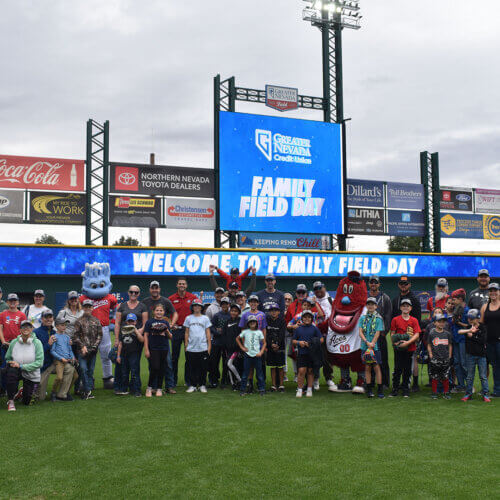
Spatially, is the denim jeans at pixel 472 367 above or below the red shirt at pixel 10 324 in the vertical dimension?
below

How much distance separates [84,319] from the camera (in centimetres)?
978

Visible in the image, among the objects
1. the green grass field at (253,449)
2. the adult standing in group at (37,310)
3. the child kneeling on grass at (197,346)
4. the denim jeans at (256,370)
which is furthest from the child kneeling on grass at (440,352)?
the adult standing in group at (37,310)

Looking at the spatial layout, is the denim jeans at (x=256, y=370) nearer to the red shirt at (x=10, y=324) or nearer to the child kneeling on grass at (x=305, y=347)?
the child kneeling on grass at (x=305, y=347)

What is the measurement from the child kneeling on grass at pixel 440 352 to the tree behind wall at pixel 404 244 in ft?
183

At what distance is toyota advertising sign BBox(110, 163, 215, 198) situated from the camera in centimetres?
2316

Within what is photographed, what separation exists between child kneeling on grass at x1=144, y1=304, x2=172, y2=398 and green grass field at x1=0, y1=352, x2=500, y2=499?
2.28 feet

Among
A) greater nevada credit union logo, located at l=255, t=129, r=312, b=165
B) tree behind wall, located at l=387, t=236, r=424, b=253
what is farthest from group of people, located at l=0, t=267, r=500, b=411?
tree behind wall, located at l=387, t=236, r=424, b=253

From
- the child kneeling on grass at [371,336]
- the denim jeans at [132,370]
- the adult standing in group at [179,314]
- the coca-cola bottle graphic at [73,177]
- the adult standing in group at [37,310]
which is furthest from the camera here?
the coca-cola bottle graphic at [73,177]

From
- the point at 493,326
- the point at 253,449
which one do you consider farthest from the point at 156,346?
the point at 493,326

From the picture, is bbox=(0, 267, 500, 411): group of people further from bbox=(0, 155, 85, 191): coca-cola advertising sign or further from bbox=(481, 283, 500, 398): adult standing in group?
bbox=(0, 155, 85, 191): coca-cola advertising sign

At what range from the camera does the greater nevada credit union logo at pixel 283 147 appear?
2450 centimetres

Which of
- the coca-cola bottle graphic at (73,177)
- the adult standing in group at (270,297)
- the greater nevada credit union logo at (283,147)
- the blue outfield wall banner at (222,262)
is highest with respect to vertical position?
the greater nevada credit union logo at (283,147)

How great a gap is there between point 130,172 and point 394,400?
17.1 m

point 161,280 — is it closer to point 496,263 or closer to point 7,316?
point 7,316
